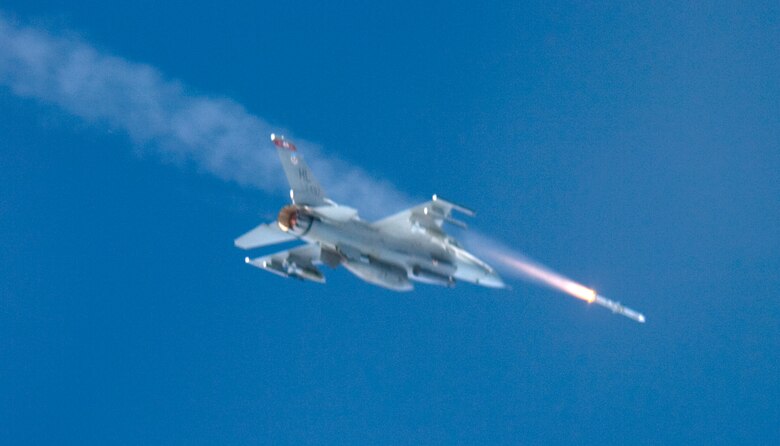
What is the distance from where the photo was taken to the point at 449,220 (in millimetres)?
36281

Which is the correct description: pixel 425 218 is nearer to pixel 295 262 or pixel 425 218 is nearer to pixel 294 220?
pixel 294 220

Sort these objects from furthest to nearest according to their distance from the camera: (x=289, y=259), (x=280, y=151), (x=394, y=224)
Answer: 1. (x=289, y=259)
2. (x=394, y=224)
3. (x=280, y=151)

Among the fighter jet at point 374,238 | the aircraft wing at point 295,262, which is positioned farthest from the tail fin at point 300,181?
the aircraft wing at point 295,262

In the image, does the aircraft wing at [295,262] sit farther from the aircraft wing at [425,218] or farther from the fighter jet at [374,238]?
the aircraft wing at [425,218]

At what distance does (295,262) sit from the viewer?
40375mm

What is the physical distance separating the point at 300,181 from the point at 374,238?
3.43 meters

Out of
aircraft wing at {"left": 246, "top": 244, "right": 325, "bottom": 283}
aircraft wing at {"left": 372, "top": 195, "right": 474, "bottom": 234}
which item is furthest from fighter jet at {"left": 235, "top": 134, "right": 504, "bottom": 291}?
aircraft wing at {"left": 246, "top": 244, "right": 325, "bottom": 283}

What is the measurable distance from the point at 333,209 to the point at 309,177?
144 cm

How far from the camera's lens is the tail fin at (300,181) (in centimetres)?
3488

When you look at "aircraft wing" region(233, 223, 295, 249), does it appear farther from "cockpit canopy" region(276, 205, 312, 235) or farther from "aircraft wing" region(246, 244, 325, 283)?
"aircraft wing" region(246, 244, 325, 283)

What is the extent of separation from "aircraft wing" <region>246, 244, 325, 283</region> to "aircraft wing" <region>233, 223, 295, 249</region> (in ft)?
9.69

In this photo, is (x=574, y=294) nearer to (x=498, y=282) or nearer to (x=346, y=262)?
(x=498, y=282)

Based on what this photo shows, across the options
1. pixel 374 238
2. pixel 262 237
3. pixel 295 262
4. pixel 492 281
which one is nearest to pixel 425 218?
pixel 374 238

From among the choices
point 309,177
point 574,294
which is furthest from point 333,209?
point 574,294
